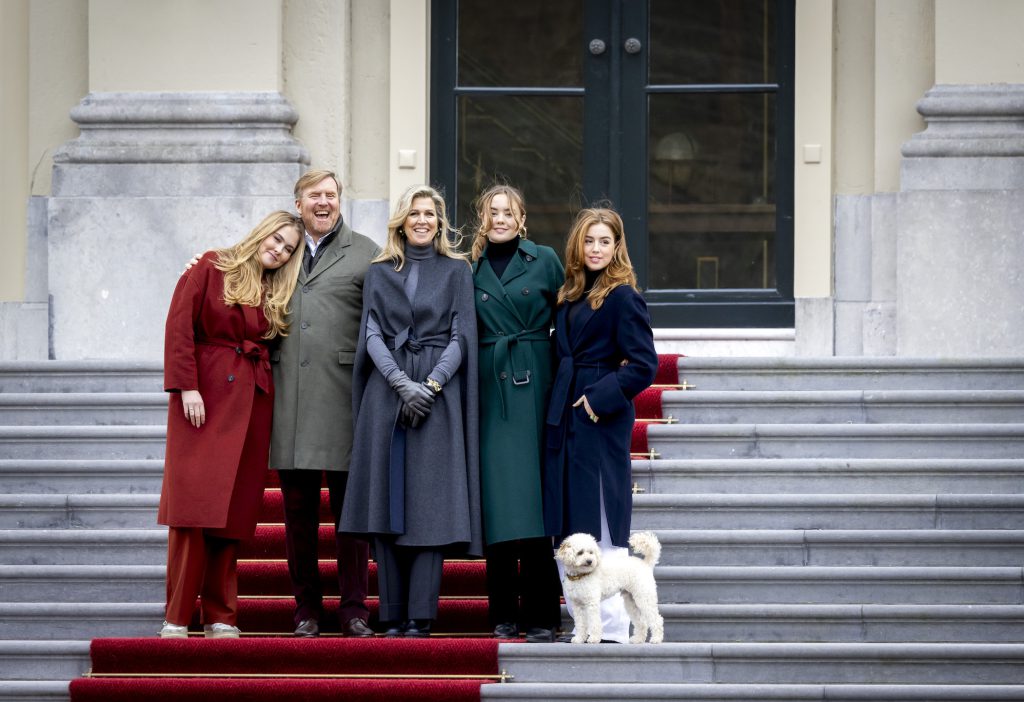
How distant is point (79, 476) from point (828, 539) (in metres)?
3.64

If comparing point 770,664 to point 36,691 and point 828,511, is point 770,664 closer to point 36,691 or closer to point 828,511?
point 828,511

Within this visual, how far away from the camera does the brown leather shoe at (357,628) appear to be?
22.4ft

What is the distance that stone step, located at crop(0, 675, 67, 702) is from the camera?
21.8 feet

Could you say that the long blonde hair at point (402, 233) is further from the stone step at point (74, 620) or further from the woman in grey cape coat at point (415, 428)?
the stone step at point (74, 620)

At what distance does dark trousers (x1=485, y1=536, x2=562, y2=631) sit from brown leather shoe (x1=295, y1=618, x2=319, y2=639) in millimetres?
734

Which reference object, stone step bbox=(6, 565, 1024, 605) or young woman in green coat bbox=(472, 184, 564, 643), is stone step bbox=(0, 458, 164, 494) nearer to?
stone step bbox=(6, 565, 1024, 605)

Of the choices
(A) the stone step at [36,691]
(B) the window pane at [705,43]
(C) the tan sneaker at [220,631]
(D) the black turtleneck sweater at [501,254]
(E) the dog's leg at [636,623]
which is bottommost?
(A) the stone step at [36,691]

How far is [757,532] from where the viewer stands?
24.6ft

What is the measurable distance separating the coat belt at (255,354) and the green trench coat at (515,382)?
902 millimetres

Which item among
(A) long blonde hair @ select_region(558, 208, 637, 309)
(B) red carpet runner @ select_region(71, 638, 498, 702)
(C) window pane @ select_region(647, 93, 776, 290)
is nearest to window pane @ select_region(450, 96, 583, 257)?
(C) window pane @ select_region(647, 93, 776, 290)

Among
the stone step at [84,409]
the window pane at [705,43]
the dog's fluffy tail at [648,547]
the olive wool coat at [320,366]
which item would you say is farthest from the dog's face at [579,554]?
the window pane at [705,43]

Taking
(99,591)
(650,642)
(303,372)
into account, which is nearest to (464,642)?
(650,642)

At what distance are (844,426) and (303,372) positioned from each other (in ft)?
9.09

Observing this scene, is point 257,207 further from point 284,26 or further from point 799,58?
point 799,58
